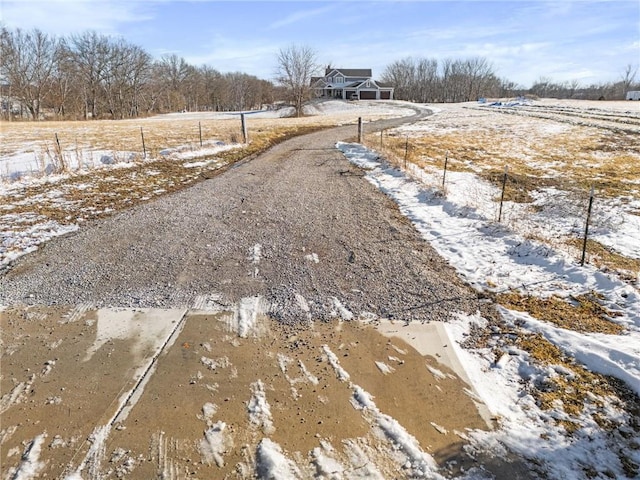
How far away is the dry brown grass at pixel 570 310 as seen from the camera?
4.01 m

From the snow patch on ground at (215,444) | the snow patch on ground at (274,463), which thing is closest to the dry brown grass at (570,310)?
the snow patch on ground at (274,463)

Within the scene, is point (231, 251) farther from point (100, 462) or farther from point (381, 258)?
point (100, 462)

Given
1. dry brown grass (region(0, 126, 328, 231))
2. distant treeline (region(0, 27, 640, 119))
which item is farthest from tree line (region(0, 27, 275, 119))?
dry brown grass (region(0, 126, 328, 231))

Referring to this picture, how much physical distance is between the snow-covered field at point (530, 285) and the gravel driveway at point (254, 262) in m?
0.51

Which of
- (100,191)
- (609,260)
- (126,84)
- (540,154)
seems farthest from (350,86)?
(609,260)

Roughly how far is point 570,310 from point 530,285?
617 mm

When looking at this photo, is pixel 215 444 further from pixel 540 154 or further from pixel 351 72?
pixel 351 72

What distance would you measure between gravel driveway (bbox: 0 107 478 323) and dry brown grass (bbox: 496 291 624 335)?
49 cm

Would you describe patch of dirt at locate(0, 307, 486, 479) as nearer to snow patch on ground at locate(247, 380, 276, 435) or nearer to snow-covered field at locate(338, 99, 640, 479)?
snow patch on ground at locate(247, 380, 276, 435)

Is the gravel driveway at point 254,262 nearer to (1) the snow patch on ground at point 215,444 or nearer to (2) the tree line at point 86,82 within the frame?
(1) the snow patch on ground at point 215,444

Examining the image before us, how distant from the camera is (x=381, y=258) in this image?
5.63m

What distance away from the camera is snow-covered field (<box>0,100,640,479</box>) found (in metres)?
2.71

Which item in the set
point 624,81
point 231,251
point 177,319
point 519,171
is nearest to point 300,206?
point 231,251

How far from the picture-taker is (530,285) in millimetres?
4871
